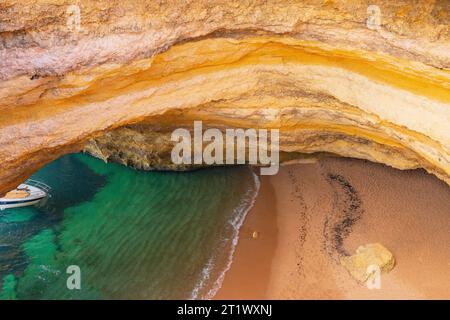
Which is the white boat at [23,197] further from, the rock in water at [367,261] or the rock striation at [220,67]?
the rock in water at [367,261]

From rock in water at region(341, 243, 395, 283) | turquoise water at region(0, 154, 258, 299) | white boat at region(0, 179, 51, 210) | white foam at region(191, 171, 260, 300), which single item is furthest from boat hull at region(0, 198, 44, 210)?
rock in water at region(341, 243, 395, 283)

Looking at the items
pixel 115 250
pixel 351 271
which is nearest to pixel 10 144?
pixel 115 250

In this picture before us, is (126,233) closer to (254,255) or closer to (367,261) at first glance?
(254,255)

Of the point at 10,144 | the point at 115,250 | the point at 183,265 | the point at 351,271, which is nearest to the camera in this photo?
the point at 10,144

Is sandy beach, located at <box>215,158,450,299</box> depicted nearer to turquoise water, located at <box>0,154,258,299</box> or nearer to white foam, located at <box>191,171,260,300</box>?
white foam, located at <box>191,171,260,300</box>

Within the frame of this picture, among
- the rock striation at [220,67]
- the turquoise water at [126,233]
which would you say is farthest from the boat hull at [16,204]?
the rock striation at [220,67]

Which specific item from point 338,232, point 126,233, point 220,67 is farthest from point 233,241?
point 220,67

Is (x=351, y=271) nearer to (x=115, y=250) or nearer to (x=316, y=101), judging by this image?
(x=316, y=101)
